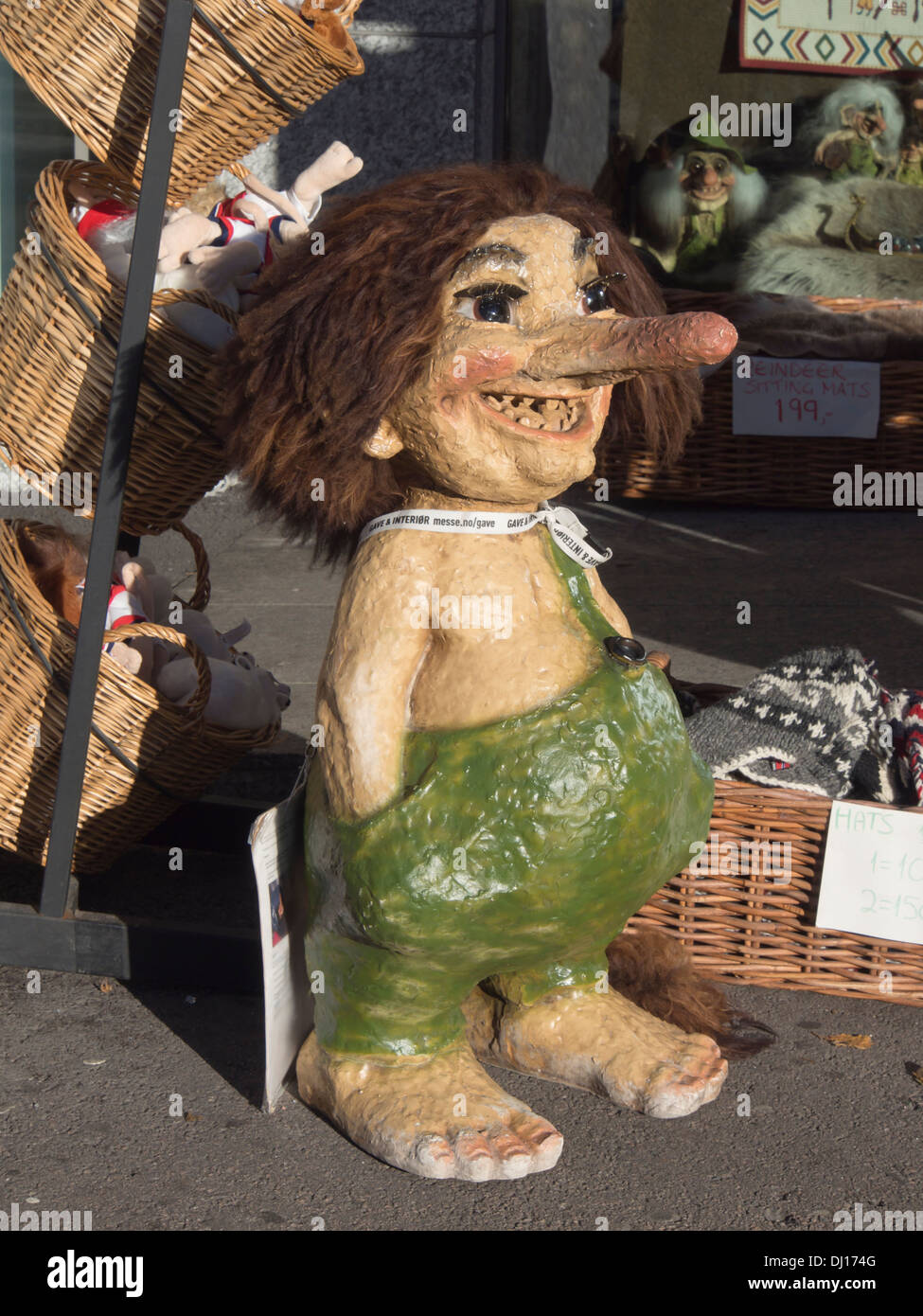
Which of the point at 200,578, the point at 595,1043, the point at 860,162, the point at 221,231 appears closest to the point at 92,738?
the point at 200,578

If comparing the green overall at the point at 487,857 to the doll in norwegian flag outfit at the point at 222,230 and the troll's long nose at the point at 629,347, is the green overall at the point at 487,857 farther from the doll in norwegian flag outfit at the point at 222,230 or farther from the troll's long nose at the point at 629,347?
the doll in norwegian flag outfit at the point at 222,230

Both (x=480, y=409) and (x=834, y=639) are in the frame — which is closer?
(x=480, y=409)

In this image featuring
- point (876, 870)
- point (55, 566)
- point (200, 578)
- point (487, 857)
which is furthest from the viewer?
point (200, 578)

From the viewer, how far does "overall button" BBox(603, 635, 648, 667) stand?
2.23m

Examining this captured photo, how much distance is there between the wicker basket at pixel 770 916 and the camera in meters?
2.57

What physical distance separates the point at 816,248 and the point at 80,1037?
228 inches

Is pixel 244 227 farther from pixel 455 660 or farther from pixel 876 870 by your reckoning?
pixel 876 870

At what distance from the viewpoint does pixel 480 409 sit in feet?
6.95

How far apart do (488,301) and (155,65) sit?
2.48 feet

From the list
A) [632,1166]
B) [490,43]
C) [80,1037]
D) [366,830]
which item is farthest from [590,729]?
[490,43]

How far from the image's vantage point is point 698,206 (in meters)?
6.95

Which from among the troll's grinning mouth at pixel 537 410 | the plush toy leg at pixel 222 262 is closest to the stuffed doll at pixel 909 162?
the plush toy leg at pixel 222 262
